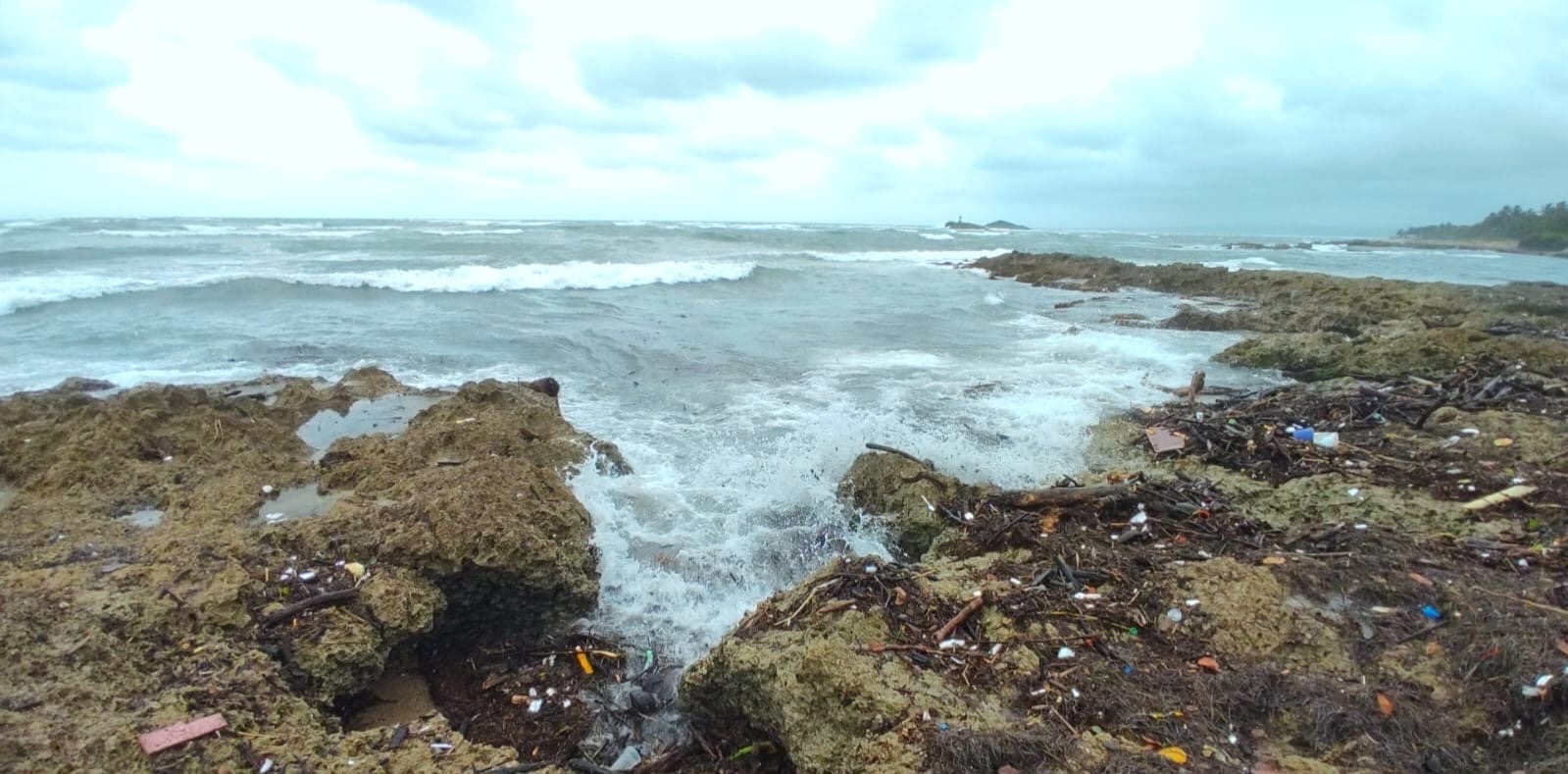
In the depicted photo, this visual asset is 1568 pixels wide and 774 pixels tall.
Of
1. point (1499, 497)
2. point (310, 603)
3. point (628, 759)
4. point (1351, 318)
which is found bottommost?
point (628, 759)

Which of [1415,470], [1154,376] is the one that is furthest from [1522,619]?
[1154,376]

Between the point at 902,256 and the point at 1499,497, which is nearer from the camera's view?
the point at 1499,497

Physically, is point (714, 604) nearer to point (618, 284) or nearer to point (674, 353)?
point (674, 353)

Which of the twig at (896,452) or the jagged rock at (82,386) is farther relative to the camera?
the jagged rock at (82,386)

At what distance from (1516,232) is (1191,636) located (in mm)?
97361

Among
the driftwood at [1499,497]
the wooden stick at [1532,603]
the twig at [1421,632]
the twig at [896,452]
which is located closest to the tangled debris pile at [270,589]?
the twig at [896,452]

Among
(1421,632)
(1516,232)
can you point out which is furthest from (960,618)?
(1516,232)

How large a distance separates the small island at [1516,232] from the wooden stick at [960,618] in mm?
A: 78856

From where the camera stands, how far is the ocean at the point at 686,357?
5855 millimetres

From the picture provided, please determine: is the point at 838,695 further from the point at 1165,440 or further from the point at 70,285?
Result: the point at 70,285

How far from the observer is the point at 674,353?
1323 cm

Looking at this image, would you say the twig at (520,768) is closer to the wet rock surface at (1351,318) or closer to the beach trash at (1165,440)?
the beach trash at (1165,440)

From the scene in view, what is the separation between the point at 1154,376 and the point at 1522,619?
25.7ft

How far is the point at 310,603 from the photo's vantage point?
3.82m
